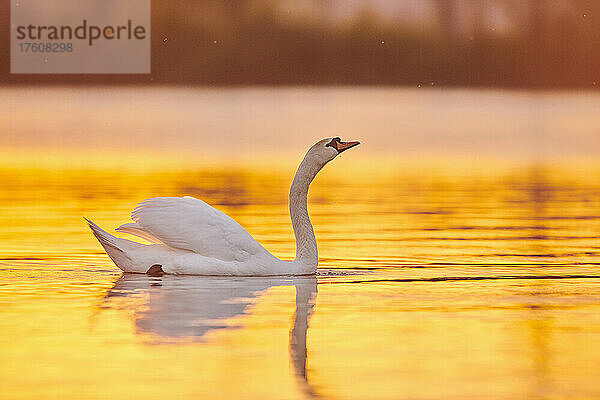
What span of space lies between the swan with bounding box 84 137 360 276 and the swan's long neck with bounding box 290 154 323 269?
13 millimetres

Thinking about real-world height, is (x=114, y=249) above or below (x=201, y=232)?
below

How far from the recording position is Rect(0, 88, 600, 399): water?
26.1ft

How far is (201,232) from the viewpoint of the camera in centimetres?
1247

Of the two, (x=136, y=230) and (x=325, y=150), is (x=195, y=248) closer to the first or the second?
(x=136, y=230)

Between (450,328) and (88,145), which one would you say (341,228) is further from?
(88,145)

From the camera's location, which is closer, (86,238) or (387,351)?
(387,351)

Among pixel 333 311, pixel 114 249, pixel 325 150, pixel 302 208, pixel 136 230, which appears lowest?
pixel 333 311

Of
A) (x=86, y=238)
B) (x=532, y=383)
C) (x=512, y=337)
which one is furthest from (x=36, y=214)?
(x=532, y=383)

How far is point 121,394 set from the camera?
24.8ft

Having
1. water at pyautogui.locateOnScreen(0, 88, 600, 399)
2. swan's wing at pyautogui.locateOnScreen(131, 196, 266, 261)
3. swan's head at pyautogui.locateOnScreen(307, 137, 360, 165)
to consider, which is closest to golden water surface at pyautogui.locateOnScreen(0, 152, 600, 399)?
water at pyautogui.locateOnScreen(0, 88, 600, 399)

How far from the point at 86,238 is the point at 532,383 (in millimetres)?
8077

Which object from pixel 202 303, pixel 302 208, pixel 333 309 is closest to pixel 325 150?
pixel 302 208

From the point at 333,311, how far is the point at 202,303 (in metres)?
0.92

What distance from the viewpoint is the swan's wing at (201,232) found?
12398 mm
